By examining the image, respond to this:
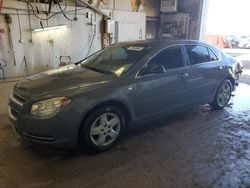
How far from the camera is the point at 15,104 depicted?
8.11 feet

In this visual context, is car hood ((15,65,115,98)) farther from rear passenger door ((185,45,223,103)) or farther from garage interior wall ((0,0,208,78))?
garage interior wall ((0,0,208,78))

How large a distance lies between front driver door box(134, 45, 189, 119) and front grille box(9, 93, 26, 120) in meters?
1.24

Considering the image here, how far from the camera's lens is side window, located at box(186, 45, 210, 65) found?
3413mm

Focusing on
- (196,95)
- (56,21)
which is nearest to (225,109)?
(196,95)

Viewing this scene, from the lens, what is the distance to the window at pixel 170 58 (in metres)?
3.02

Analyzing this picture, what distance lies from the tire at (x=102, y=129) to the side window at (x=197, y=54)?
1.46 metres

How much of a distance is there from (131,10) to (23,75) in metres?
4.25

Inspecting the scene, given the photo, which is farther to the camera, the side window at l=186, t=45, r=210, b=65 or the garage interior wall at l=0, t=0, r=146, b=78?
the garage interior wall at l=0, t=0, r=146, b=78

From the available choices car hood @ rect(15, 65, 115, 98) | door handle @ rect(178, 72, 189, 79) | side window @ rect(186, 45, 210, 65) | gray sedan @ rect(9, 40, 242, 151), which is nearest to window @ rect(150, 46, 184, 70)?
gray sedan @ rect(9, 40, 242, 151)

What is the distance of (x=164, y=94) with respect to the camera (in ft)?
9.98

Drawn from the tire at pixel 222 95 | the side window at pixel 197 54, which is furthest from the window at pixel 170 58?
the tire at pixel 222 95

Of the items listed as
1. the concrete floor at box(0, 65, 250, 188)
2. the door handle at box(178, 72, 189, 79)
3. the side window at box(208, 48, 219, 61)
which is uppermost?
the side window at box(208, 48, 219, 61)

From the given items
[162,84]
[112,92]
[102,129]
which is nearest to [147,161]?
[102,129]

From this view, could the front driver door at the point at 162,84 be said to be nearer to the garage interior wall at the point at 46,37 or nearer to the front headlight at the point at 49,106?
the front headlight at the point at 49,106
